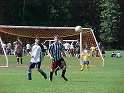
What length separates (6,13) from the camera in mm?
69812

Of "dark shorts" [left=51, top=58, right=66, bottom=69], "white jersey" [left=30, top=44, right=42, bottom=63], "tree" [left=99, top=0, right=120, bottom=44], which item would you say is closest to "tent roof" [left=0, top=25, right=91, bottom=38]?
"white jersey" [left=30, top=44, right=42, bottom=63]

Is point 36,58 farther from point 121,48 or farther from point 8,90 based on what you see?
point 121,48

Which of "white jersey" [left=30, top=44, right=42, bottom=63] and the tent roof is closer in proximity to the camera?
"white jersey" [left=30, top=44, right=42, bottom=63]

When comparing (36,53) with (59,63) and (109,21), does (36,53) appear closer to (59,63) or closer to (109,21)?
(59,63)

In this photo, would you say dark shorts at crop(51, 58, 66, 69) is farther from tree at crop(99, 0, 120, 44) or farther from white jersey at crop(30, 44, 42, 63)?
tree at crop(99, 0, 120, 44)

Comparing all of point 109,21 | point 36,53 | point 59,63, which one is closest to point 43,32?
point 36,53

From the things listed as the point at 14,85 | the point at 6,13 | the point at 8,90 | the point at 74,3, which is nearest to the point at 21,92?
the point at 8,90

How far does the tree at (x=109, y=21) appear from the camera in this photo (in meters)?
72.9

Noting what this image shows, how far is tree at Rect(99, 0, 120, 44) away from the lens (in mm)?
72875

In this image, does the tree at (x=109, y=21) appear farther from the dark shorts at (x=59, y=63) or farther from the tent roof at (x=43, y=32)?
the dark shorts at (x=59, y=63)

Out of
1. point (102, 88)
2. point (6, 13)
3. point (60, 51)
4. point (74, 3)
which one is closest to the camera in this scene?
point (102, 88)

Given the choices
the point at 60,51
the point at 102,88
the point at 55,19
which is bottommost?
the point at 102,88

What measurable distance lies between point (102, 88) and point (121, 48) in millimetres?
57862

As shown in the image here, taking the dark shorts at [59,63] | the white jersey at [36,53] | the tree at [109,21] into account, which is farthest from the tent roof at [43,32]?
the tree at [109,21]
